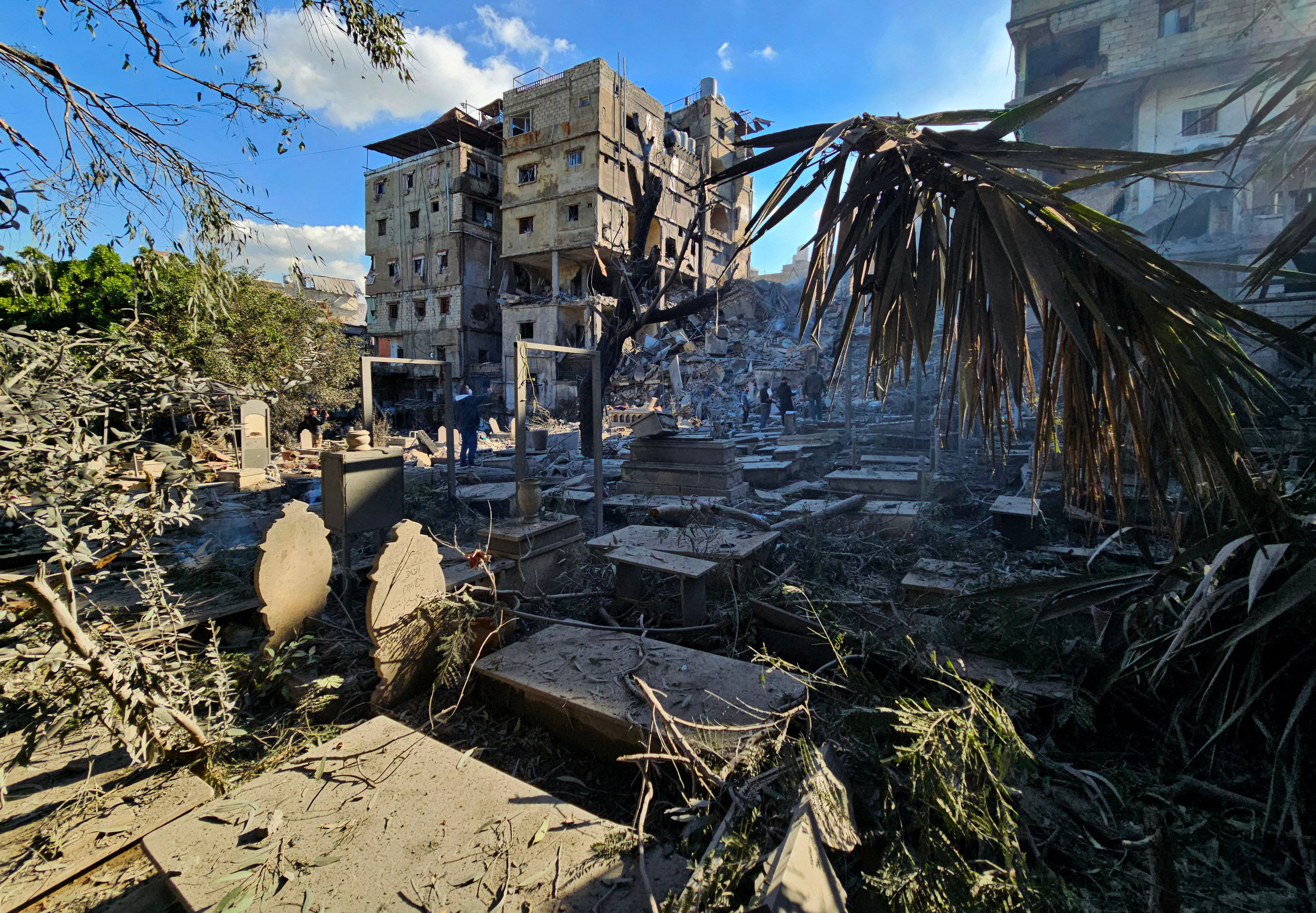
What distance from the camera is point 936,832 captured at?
161 cm

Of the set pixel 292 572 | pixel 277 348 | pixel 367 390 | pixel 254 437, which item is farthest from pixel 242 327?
pixel 292 572

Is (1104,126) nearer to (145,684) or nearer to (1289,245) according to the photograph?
(1289,245)

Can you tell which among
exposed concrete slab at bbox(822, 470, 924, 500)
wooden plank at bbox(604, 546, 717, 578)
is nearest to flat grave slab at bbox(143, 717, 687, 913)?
wooden plank at bbox(604, 546, 717, 578)

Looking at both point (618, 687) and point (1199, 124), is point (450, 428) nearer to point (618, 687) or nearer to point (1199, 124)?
point (618, 687)

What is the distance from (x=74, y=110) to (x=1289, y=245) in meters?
6.62

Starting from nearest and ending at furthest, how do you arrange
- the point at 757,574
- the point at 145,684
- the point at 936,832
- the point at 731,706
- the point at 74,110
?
the point at 936,832
the point at 145,684
the point at 731,706
the point at 74,110
the point at 757,574

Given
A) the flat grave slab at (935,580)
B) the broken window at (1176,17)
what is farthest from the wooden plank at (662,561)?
the broken window at (1176,17)

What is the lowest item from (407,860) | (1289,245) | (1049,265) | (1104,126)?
(407,860)

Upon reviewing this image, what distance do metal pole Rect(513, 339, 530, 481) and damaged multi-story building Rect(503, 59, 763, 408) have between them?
2016cm

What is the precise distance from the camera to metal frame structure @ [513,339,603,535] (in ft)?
19.9

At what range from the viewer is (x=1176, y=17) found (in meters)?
25.7

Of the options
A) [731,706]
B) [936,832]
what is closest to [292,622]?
[731,706]

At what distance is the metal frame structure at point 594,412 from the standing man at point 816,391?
454 inches

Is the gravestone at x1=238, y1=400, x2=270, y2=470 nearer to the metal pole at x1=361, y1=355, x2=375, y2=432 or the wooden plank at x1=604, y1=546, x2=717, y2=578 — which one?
the metal pole at x1=361, y1=355, x2=375, y2=432
